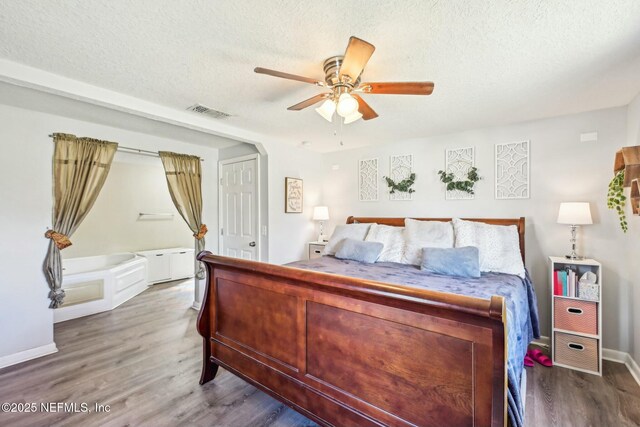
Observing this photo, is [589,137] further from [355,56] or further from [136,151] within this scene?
[136,151]

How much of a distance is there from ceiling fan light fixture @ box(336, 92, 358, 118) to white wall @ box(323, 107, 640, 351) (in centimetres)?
231

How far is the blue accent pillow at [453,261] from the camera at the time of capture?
8.09 feet

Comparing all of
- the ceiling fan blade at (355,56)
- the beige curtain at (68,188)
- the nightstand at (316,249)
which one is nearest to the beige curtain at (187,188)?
the beige curtain at (68,188)

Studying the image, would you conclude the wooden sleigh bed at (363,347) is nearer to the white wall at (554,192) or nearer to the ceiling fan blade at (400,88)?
the ceiling fan blade at (400,88)

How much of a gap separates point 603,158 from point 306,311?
3.26m

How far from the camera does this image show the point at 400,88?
Answer: 1722 millimetres

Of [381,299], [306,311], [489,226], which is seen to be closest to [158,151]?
[306,311]

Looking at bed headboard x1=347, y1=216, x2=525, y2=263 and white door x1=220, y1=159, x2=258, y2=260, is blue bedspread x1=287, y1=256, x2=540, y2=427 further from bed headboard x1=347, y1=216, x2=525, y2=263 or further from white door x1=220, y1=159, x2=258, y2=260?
white door x1=220, y1=159, x2=258, y2=260

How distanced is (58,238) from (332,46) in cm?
325

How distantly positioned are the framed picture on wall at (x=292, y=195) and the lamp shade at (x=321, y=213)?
254 millimetres

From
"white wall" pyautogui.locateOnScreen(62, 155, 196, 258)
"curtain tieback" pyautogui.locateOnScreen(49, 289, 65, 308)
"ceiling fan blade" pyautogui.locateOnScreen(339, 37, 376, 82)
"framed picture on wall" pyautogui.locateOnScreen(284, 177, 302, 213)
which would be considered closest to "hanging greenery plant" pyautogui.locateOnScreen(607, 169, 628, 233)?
"ceiling fan blade" pyautogui.locateOnScreen(339, 37, 376, 82)

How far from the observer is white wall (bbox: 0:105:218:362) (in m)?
2.58

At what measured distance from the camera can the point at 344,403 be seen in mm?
1477

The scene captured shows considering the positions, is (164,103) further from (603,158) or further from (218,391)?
(603,158)
